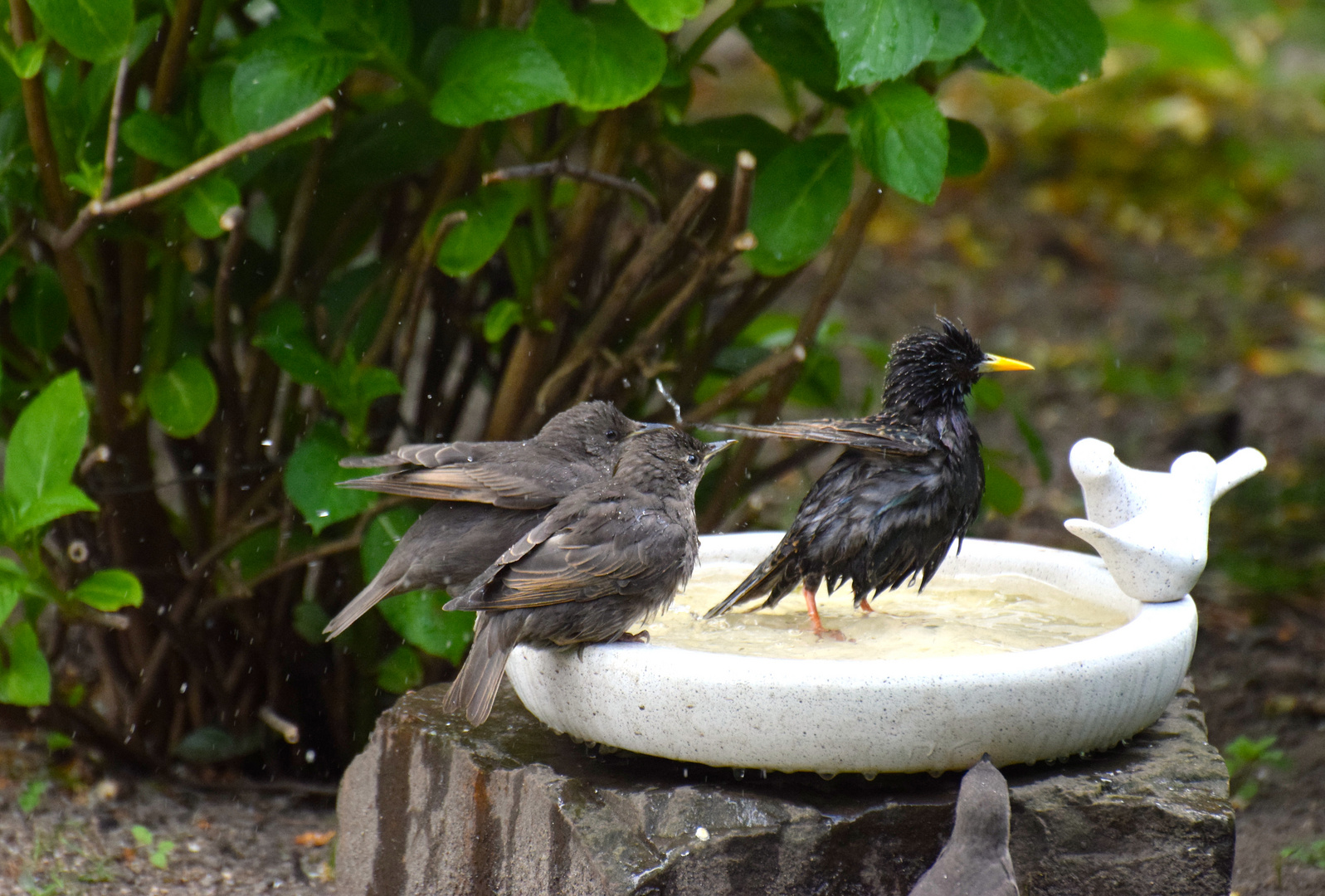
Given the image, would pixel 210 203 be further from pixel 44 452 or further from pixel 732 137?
pixel 732 137

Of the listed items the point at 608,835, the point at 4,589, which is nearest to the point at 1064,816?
the point at 608,835

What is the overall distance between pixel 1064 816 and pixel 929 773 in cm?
27

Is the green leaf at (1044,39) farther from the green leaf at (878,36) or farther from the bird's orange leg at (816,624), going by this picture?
the bird's orange leg at (816,624)

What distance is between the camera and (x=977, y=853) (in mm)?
2377

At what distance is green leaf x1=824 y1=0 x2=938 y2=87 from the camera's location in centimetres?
290

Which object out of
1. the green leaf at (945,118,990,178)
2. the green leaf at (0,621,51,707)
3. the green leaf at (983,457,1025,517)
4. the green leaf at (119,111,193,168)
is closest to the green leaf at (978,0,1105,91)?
the green leaf at (945,118,990,178)

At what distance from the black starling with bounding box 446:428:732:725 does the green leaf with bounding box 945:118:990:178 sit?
1.29 m

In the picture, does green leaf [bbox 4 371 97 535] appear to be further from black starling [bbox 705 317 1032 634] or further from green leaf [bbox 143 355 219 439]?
black starling [bbox 705 317 1032 634]

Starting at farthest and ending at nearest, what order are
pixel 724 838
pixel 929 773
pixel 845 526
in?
pixel 845 526 < pixel 929 773 < pixel 724 838

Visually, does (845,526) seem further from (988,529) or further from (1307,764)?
(988,529)

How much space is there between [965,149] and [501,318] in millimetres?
1317

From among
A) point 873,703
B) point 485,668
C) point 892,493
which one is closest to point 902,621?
point 892,493

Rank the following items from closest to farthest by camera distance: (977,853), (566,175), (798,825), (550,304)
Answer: (977,853) → (798,825) → (566,175) → (550,304)

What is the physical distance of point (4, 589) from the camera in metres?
3.14
